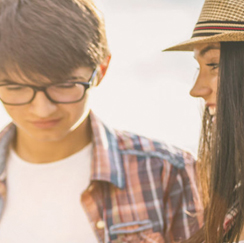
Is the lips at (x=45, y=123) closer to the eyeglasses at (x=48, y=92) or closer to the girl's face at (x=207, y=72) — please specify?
the eyeglasses at (x=48, y=92)

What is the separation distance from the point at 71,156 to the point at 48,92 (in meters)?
0.51

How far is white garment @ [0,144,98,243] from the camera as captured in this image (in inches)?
114

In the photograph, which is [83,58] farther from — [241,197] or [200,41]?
[241,197]

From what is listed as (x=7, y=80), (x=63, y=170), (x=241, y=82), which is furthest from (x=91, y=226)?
(x=241, y=82)

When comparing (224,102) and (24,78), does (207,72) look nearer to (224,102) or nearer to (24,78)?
(224,102)

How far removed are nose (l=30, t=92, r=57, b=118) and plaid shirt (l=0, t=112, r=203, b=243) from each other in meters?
0.45

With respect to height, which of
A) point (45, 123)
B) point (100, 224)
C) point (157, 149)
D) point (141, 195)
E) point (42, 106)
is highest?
point (42, 106)

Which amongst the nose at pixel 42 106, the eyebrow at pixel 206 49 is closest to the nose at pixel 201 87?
the eyebrow at pixel 206 49

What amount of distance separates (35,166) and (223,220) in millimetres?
1251

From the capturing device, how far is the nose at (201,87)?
8.44 feet

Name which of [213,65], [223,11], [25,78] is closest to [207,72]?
[213,65]

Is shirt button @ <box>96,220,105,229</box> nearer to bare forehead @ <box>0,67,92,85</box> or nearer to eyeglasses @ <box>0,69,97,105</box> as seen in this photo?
eyeglasses @ <box>0,69,97,105</box>

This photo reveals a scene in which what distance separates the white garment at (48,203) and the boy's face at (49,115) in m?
0.25

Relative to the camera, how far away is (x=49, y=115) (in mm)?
2715
